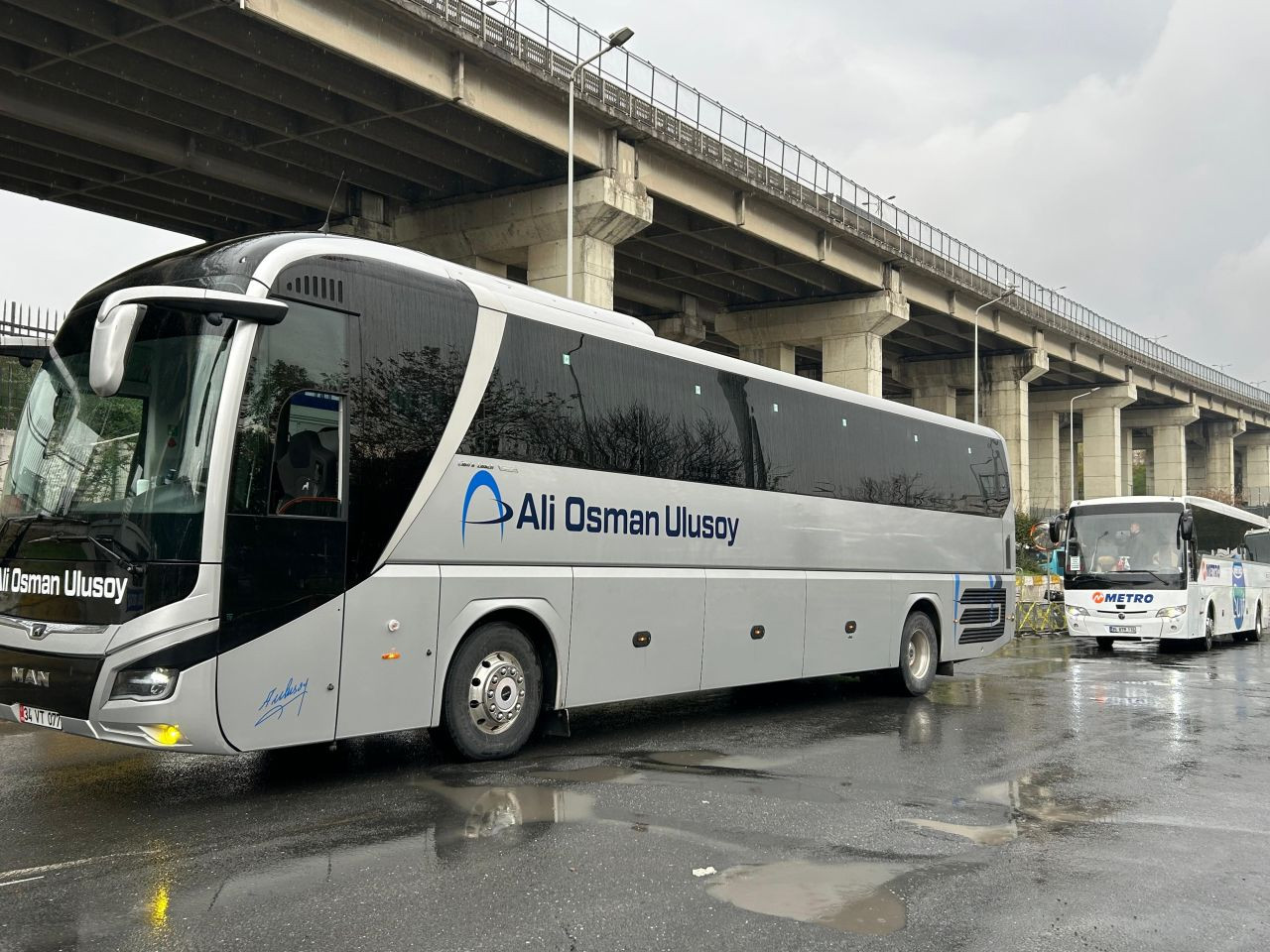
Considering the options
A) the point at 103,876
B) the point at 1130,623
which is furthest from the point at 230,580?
the point at 1130,623

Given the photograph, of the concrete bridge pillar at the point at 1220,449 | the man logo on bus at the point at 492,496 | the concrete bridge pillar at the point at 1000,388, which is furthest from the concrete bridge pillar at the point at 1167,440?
the man logo on bus at the point at 492,496

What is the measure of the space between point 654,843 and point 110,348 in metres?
4.06

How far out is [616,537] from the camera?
32.1 ft

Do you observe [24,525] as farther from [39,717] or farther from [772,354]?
[772,354]

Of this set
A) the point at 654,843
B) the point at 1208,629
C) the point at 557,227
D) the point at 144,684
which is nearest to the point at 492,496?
the point at 144,684

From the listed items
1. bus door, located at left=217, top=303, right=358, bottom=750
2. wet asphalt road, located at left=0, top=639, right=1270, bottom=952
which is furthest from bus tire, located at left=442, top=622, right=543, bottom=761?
bus door, located at left=217, top=303, right=358, bottom=750

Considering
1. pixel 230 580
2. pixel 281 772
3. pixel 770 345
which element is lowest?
pixel 281 772

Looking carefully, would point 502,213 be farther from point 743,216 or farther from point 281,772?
point 281,772

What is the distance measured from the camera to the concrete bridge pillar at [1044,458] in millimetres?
71125

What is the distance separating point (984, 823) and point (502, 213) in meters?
24.8

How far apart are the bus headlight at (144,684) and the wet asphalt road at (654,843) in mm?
741

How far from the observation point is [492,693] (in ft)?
28.3

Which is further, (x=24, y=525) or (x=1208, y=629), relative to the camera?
(x=1208, y=629)
